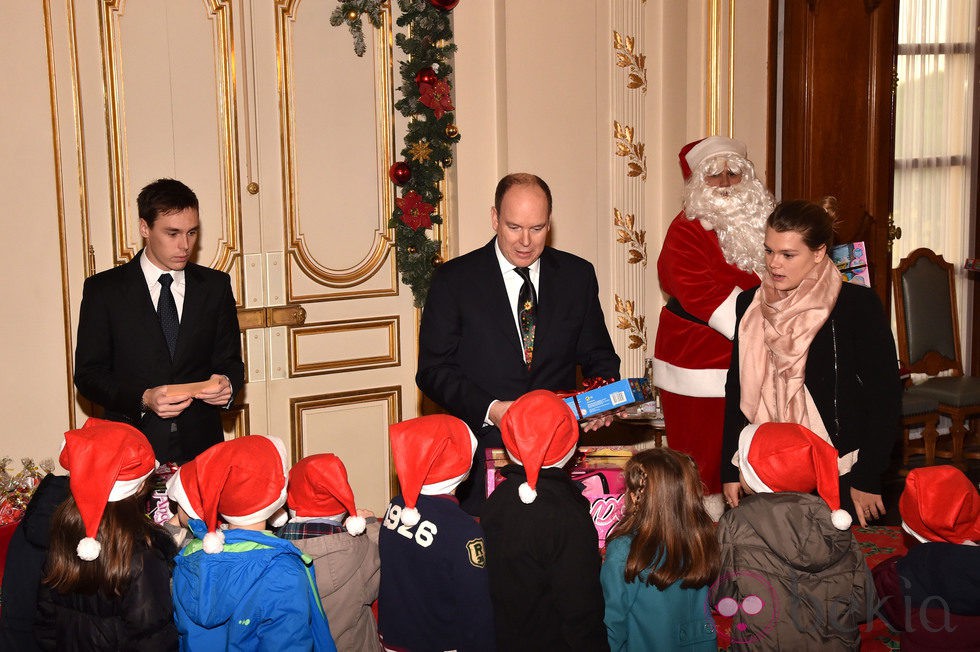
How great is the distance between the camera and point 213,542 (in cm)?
248

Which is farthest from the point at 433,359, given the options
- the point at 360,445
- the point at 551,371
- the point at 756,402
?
the point at 360,445

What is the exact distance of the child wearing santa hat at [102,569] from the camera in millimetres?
2516

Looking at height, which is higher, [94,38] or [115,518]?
[94,38]

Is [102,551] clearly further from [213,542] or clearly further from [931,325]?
[931,325]

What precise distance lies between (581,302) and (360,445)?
2.34 meters

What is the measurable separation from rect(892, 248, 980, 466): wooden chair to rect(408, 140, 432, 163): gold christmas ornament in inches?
130

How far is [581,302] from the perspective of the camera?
3.65 m

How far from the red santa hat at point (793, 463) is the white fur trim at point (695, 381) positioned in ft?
4.55

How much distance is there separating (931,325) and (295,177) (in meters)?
4.31

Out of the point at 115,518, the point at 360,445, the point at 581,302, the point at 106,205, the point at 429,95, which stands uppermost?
the point at 429,95

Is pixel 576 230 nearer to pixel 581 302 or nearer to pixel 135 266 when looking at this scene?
pixel 581 302

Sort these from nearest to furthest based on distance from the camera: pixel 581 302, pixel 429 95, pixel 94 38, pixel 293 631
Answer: pixel 293 631 → pixel 581 302 → pixel 94 38 → pixel 429 95

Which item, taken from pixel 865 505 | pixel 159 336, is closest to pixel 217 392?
pixel 159 336

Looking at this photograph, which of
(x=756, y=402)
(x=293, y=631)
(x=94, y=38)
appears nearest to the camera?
(x=293, y=631)
